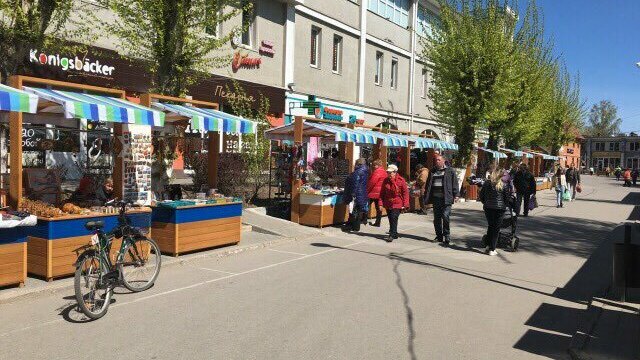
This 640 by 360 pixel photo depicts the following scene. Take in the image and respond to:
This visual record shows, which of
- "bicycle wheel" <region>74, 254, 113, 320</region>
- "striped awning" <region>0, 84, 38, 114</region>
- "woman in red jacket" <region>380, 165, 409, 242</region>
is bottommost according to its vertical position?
"bicycle wheel" <region>74, 254, 113, 320</region>

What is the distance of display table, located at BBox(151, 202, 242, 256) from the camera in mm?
8750

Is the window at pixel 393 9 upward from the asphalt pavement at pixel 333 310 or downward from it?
upward

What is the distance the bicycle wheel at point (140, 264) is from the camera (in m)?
6.74

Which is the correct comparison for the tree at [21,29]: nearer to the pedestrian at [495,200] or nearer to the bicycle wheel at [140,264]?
the bicycle wheel at [140,264]

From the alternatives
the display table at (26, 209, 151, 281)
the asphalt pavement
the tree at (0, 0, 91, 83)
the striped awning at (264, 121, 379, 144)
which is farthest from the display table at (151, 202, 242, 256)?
the striped awning at (264, 121, 379, 144)

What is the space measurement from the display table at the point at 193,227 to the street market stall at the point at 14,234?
250 centimetres

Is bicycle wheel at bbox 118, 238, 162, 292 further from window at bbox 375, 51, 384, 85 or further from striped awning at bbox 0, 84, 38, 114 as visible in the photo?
window at bbox 375, 51, 384, 85

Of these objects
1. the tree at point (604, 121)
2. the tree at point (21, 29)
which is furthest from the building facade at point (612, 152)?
the tree at point (21, 29)

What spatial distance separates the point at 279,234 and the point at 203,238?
98.0 inches

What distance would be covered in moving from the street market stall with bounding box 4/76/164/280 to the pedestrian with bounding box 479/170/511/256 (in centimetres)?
589

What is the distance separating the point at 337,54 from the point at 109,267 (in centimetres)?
2134

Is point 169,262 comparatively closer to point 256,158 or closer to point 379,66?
point 256,158

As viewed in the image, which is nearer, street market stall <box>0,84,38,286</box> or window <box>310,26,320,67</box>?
street market stall <box>0,84,38,286</box>

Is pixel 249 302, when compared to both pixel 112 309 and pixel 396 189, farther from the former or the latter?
pixel 396 189
